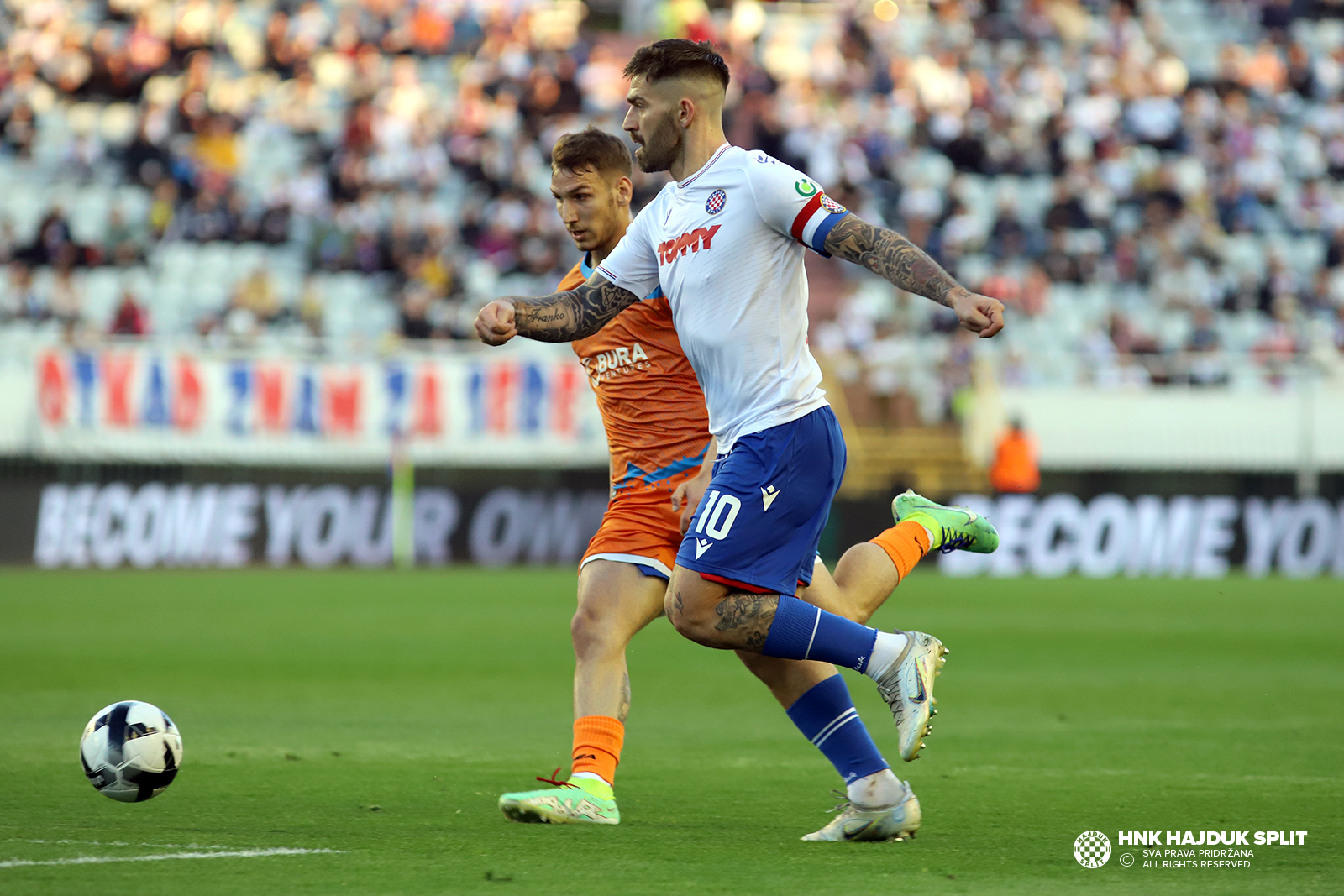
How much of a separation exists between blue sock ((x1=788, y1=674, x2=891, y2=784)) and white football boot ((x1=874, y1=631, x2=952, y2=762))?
369mm

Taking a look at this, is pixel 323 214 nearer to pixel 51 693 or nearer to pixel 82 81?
pixel 82 81

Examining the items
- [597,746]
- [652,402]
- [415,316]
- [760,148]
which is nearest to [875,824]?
[597,746]

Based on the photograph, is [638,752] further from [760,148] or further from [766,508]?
[760,148]

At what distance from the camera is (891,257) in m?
5.20

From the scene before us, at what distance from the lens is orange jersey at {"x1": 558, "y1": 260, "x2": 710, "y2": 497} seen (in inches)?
248

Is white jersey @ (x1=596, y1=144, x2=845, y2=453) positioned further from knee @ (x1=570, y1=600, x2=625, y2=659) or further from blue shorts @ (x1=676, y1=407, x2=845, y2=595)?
knee @ (x1=570, y1=600, x2=625, y2=659)

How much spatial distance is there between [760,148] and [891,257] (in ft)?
71.3

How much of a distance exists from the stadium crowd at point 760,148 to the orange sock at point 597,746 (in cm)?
1655

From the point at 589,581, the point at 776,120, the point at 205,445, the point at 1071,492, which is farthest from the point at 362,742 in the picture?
the point at 776,120

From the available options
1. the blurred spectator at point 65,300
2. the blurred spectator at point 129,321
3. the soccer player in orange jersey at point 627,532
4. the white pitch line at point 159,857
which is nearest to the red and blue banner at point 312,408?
the blurred spectator at point 129,321

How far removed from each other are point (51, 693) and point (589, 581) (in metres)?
4.88

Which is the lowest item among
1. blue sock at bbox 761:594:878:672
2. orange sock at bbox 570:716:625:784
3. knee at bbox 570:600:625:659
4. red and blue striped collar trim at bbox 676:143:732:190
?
orange sock at bbox 570:716:625:784

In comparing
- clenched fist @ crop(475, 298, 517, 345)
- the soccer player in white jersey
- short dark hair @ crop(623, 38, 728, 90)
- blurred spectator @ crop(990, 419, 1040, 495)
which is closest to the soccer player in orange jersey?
the soccer player in white jersey

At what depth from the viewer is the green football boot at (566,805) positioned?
5.74 m
